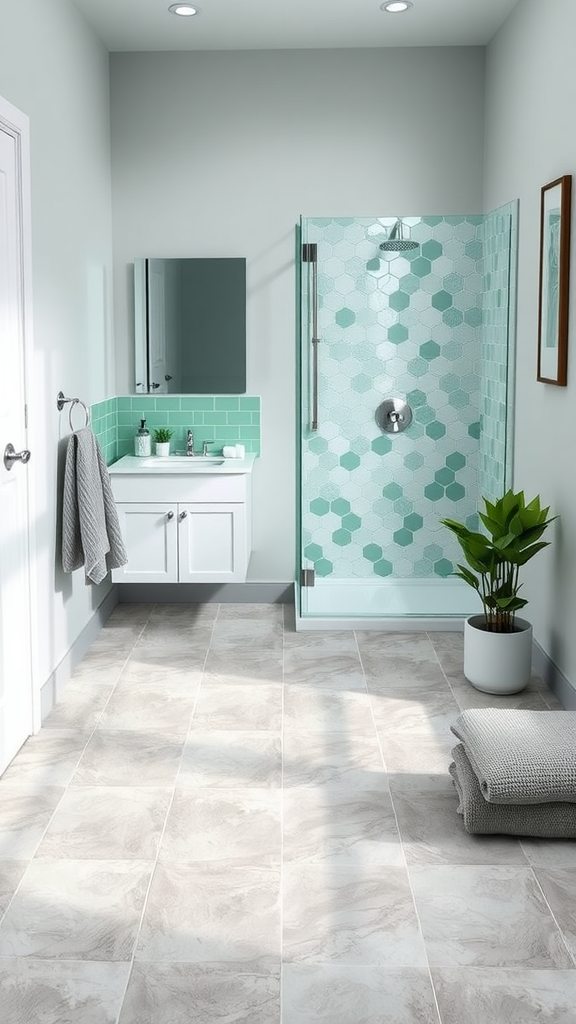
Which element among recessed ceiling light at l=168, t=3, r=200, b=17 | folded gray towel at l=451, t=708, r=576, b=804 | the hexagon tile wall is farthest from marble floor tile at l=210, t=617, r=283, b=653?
recessed ceiling light at l=168, t=3, r=200, b=17

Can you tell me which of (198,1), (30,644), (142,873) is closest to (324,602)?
(30,644)

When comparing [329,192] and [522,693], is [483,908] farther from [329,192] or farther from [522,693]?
[329,192]

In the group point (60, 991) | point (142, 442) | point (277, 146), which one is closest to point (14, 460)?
point (60, 991)

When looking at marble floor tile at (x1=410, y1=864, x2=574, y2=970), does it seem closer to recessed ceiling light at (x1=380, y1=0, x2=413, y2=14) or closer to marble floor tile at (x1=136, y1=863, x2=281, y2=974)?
marble floor tile at (x1=136, y1=863, x2=281, y2=974)

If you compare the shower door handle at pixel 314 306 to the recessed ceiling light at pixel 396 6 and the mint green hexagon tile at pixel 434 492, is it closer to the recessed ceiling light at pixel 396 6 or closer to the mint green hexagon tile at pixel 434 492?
the mint green hexagon tile at pixel 434 492

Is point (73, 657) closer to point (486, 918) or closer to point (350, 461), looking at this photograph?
point (350, 461)

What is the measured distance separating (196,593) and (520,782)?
2.89m

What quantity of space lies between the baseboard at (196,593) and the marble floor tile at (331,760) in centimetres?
184

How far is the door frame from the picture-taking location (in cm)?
341

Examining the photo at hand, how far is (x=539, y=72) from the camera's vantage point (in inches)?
161

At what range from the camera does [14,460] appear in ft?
11.0

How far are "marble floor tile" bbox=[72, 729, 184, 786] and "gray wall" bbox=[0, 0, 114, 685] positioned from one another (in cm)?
37

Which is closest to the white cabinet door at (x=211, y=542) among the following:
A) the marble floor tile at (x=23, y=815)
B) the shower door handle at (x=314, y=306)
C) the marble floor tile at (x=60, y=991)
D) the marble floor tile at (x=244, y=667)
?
the marble floor tile at (x=244, y=667)

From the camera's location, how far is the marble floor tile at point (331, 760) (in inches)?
127
